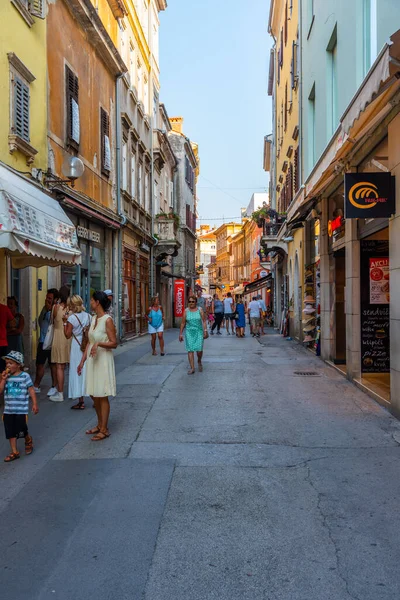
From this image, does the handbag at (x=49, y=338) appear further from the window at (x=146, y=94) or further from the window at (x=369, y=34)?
the window at (x=146, y=94)

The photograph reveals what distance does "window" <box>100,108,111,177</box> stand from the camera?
17734 millimetres

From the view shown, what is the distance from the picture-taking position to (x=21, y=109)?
1114cm

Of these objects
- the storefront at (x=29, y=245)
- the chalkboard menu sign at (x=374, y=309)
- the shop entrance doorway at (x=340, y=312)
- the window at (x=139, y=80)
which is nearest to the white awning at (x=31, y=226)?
the storefront at (x=29, y=245)

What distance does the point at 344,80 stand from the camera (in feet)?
37.1

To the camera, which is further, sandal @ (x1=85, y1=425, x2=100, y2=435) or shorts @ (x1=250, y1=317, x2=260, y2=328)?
shorts @ (x1=250, y1=317, x2=260, y2=328)

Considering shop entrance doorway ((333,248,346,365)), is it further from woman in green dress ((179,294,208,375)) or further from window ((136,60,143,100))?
window ((136,60,143,100))

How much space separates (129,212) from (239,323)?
6.25m

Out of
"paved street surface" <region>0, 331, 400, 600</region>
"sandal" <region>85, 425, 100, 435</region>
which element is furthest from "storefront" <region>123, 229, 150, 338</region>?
"sandal" <region>85, 425, 100, 435</region>

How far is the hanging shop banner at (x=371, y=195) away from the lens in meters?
8.12

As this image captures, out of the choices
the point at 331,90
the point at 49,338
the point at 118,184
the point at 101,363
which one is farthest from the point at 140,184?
the point at 101,363

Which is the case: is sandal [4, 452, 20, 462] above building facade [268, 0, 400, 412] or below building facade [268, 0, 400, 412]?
below

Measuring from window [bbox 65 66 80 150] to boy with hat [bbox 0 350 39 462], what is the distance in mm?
9109

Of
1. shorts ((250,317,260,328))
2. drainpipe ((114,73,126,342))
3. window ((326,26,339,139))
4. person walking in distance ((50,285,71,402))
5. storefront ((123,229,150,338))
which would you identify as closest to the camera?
person walking in distance ((50,285,71,402))

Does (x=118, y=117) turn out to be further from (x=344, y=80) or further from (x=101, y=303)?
(x=101, y=303)
